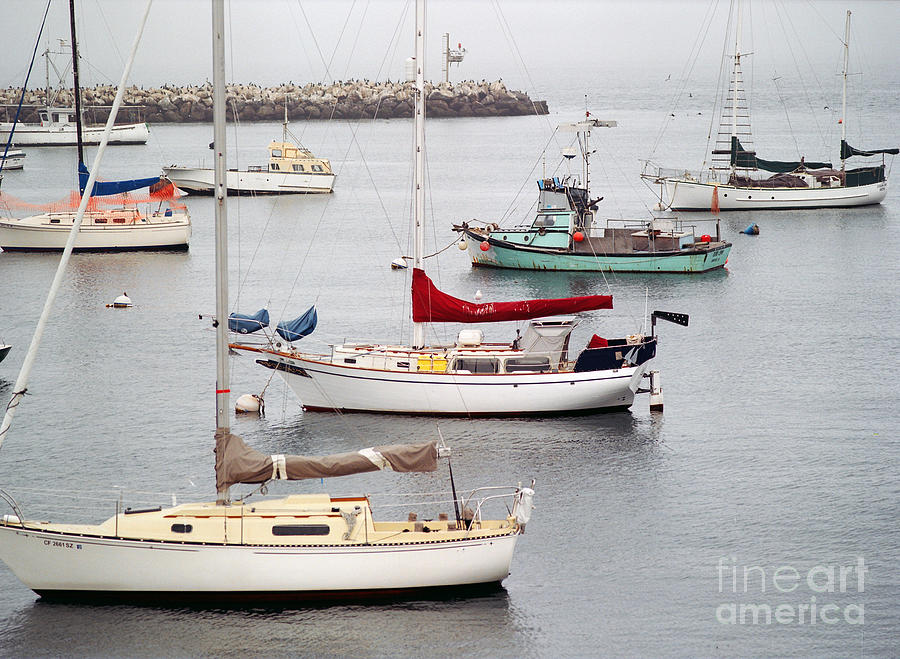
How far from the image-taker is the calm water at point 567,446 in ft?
74.1

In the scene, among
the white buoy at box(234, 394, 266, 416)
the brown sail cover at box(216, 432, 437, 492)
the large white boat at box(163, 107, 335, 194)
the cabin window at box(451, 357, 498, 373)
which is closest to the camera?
the brown sail cover at box(216, 432, 437, 492)

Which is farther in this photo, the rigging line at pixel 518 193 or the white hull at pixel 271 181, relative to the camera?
the white hull at pixel 271 181

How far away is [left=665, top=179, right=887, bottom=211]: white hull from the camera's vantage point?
7838 centimetres

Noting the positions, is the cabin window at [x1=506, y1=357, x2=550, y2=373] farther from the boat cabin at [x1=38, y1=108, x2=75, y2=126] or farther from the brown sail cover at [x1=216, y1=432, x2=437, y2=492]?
the boat cabin at [x1=38, y1=108, x2=75, y2=126]

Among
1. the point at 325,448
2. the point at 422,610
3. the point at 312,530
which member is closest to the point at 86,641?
the point at 312,530

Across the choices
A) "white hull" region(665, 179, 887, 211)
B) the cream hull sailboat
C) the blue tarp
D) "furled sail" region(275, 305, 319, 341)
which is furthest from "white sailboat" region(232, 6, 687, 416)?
"white hull" region(665, 179, 887, 211)

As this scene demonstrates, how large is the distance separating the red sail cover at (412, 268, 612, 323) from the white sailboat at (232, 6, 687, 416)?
0.10ft

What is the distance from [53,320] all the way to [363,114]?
381 ft

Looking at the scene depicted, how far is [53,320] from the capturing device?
47.1 meters

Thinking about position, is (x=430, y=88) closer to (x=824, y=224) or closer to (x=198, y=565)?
(x=824, y=224)

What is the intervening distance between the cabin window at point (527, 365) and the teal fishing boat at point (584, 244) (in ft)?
77.1

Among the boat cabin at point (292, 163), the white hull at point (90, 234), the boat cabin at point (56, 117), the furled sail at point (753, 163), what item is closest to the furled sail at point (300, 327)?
the white hull at point (90, 234)

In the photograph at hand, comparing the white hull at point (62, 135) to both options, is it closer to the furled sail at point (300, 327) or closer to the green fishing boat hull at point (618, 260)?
the green fishing boat hull at point (618, 260)

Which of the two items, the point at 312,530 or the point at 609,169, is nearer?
the point at 312,530
